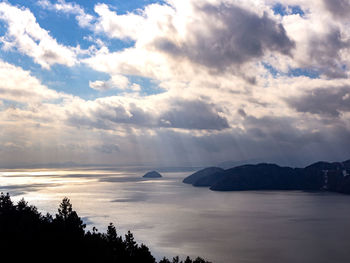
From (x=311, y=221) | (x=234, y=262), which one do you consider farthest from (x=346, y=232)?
(x=234, y=262)

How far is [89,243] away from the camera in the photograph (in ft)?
185

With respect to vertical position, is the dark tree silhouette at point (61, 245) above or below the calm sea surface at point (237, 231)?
above

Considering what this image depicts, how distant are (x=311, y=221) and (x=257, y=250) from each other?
71.5 meters

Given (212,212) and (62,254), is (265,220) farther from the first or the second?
(62,254)

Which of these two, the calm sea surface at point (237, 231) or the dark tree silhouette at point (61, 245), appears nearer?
the dark tree silhouette at point (61, 245)

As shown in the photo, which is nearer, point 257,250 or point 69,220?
point 69,220

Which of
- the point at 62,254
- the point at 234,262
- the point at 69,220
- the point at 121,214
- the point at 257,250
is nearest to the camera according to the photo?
the point at 62,254

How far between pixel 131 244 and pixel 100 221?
323 feet

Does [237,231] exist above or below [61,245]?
below

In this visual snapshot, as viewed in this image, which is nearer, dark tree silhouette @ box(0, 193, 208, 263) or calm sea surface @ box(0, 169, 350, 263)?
dark tree silhouette @ box(0, 193, 208, 263)

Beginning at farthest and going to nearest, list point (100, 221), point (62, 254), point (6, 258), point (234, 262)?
point (100, 221), point (234, 262), point (62, 254), point (6, 258)

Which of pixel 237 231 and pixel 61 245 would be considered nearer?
pixel 61 245

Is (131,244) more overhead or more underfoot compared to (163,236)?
more overhead

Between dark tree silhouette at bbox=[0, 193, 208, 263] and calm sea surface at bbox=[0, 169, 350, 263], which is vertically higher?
dark tree silhouette at bbox=[0, 193, 208, 263]
